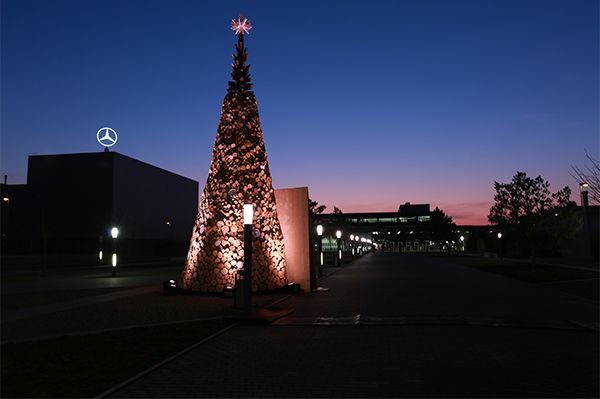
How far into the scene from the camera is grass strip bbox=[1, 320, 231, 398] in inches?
236

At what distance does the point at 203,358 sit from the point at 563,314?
9.48 meters

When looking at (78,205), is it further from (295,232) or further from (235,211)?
(235,211)

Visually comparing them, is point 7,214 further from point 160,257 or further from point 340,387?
point 340,387

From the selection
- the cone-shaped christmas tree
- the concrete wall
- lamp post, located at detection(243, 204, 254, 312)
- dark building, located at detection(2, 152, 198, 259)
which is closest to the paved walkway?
lamp post, located at detection(243, 204, 254, 312)

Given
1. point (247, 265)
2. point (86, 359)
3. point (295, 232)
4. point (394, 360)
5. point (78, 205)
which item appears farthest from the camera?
point (78, 205)

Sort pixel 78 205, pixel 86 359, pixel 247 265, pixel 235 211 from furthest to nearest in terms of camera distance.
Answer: pixel 78 205 < pixel 235 211 < pixel 247 265 < pixel 86 359

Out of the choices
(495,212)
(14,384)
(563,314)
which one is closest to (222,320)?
(14,384)

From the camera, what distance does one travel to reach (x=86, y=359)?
7418mm

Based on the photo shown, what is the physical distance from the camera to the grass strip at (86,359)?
19.7 feet

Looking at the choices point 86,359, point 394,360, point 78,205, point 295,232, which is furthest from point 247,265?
point 78,205

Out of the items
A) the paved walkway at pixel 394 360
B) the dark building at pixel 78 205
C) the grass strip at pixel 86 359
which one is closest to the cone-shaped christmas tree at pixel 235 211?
the paved walkway at pixel 394 360

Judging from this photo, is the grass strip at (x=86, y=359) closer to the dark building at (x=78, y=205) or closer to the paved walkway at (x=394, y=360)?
the paved walkway at (x=394, y=360)

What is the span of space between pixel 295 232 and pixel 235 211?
11.2 ft

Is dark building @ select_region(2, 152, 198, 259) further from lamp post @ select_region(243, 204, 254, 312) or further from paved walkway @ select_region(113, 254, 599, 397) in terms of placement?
paved walkway @ select_region(113, 254, 599, 397)
